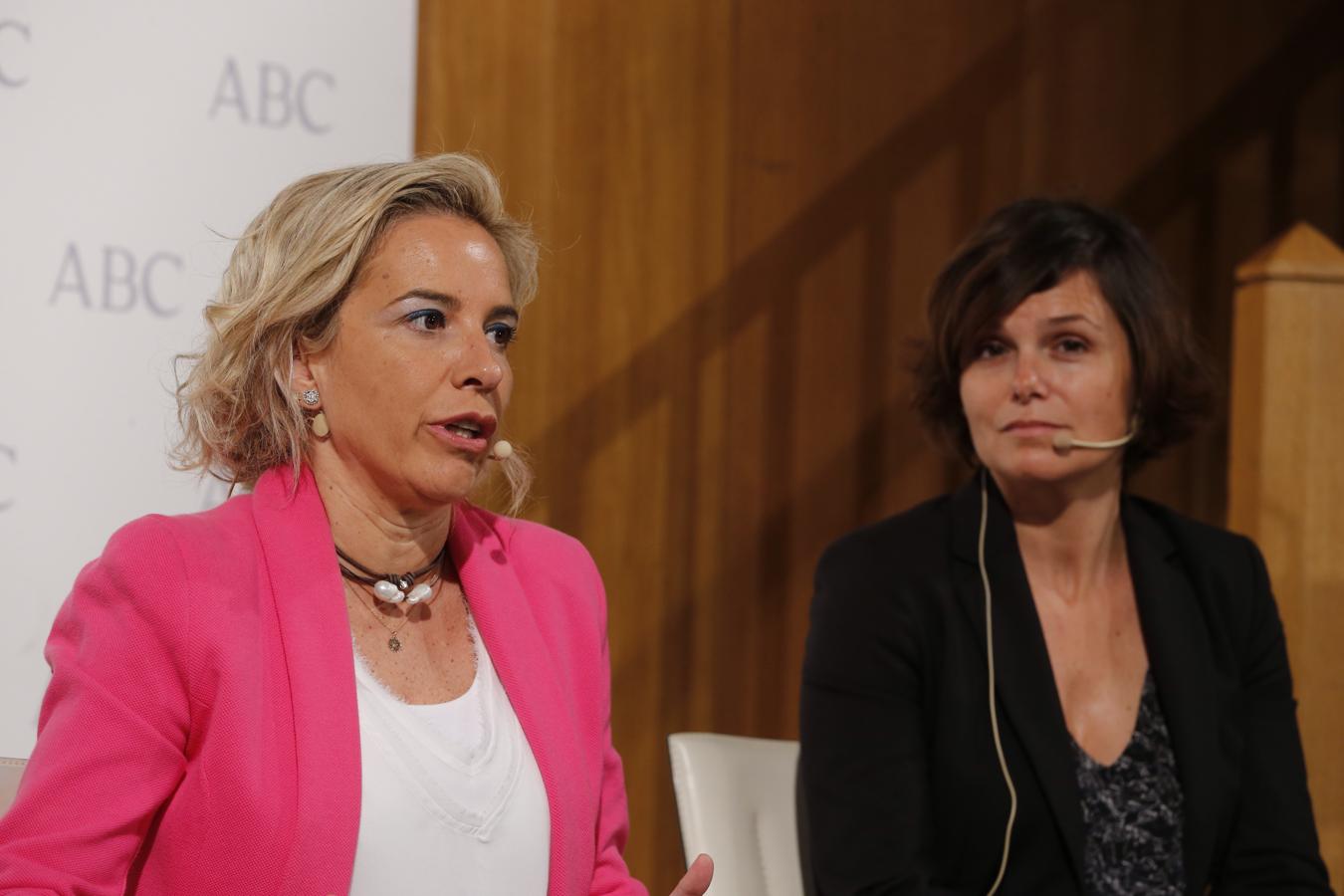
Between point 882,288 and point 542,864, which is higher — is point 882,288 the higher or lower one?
the higher one

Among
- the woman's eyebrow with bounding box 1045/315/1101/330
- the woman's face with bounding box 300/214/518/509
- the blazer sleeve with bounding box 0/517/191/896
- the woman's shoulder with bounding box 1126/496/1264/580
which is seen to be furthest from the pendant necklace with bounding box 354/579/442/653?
the woman's shoulder with bounding box 1126/496/1264/580

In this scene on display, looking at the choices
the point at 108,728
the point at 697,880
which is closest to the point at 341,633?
the point at 108,728

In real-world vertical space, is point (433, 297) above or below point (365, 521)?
above

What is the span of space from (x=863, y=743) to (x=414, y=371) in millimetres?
945

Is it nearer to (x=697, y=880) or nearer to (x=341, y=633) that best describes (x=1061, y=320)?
(x=697, y=880)

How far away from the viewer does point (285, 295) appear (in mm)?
1778

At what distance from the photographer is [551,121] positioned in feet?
10.2

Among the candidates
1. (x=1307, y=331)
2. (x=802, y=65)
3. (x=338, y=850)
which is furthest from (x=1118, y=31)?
(x=338, y=850)

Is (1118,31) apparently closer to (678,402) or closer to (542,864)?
(678,402)

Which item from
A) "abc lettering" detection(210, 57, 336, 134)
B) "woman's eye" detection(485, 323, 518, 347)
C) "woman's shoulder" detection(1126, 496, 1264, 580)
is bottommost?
"woman's shoulder" detection(1126, 496, 1264, 580)

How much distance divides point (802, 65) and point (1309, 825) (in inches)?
74.0

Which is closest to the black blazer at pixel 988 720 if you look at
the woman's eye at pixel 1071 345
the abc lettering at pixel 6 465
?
the woman's eye at pixel 1071 345

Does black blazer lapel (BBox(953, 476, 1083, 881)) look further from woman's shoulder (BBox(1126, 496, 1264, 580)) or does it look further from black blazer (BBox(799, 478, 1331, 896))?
woman's shoulder (BBox(1126, 496, 1264, 580))

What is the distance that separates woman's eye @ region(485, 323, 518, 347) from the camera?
1.87m
